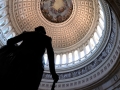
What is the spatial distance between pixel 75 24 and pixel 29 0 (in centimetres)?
521

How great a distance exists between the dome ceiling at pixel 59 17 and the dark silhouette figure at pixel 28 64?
13.7 m

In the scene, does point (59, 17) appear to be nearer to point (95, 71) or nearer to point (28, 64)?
point (95, 71)

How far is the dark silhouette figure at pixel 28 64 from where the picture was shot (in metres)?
3.03

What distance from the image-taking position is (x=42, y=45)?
3.89 m

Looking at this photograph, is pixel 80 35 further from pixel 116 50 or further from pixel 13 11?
pixel 116 50

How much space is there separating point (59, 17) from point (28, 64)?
17.6m

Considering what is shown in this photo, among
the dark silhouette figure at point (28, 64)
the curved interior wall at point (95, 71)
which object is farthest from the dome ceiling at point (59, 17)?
the dark silhouette figure at point (28, 64)

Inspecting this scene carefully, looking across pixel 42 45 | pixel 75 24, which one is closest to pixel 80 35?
pixel 75 24

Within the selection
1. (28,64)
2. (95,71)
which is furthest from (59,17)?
(28,64)

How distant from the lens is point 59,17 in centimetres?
2062

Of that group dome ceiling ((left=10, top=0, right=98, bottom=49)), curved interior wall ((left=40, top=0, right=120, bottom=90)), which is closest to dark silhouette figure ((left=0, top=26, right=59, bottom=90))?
curved interior wall ((left=40, top=0, right=120, bottom=90))

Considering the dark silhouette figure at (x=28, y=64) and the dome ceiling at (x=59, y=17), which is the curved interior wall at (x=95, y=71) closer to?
the dome ceiling at (x=59, y=17)

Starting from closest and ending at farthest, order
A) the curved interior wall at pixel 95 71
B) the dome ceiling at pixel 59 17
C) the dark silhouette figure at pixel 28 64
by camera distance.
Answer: the dark silhouette figure at pixel 28 64, the curved interior wall at pixel 95 71, the dome ceiling at pixel 59 17

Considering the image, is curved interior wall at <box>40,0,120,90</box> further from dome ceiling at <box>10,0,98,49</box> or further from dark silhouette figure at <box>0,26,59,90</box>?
dark silhouette figure at <box>0,26,59,90</box>
